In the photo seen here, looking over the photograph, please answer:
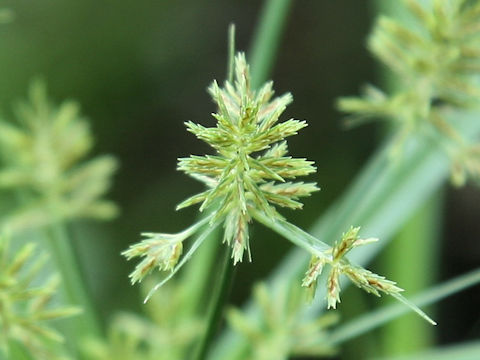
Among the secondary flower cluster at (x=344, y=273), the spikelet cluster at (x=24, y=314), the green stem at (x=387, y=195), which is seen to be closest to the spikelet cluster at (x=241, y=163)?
the secondary flower cluster at (x=344, y=273)

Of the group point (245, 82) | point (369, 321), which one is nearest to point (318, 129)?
point (369, 321)

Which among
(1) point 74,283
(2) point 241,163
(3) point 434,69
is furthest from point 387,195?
(2) point 241,163

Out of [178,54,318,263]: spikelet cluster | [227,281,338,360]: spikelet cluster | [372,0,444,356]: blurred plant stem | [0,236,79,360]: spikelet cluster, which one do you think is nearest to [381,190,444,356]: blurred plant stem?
[372,0,444,356]: blurred plant stem

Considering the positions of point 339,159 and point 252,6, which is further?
point 252,6

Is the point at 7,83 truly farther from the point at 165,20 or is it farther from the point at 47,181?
the point at 47,181

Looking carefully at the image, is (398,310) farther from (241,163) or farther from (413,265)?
(413,265)

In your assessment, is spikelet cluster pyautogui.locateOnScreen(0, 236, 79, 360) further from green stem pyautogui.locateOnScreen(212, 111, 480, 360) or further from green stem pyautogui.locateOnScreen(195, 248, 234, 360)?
green stem pyautogui.locateOnScreen(212, 111, 480, 360)
